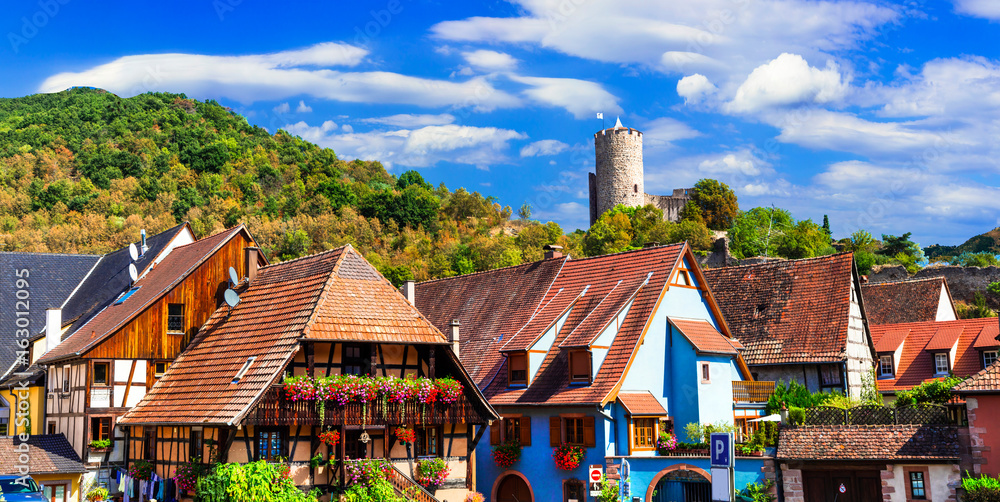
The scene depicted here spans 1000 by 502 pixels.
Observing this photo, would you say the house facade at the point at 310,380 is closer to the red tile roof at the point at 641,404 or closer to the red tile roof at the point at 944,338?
the red tile roof at the point at 641,404

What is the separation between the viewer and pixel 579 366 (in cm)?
2758

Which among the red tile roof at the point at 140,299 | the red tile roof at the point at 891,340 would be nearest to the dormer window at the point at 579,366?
the red tile roof at the point at 140,299

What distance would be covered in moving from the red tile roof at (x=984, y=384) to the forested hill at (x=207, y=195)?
132ft

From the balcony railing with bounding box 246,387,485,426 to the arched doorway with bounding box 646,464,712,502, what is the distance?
5.79m

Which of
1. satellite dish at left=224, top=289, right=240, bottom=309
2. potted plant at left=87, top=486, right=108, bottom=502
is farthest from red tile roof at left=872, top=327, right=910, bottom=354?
potted plant at left=87, top=486, right=108, bottom=502

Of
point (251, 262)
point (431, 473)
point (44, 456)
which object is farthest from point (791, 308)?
point (44, 456)

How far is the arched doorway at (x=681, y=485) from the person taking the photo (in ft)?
82.4

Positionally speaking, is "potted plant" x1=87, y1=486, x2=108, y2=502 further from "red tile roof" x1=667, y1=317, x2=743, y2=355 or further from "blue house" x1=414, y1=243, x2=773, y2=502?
"red tile roof" x1=667, y1=317, x2=743, y2=355

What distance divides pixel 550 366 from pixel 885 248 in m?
53.8

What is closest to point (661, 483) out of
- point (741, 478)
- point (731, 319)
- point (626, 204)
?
point (741, 478)

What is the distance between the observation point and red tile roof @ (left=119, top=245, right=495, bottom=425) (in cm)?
2075

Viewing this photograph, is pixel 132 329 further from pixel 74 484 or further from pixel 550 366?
pixel 550 366

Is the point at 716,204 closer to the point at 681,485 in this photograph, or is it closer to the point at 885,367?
the point at 885,367

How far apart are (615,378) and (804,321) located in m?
8.69
